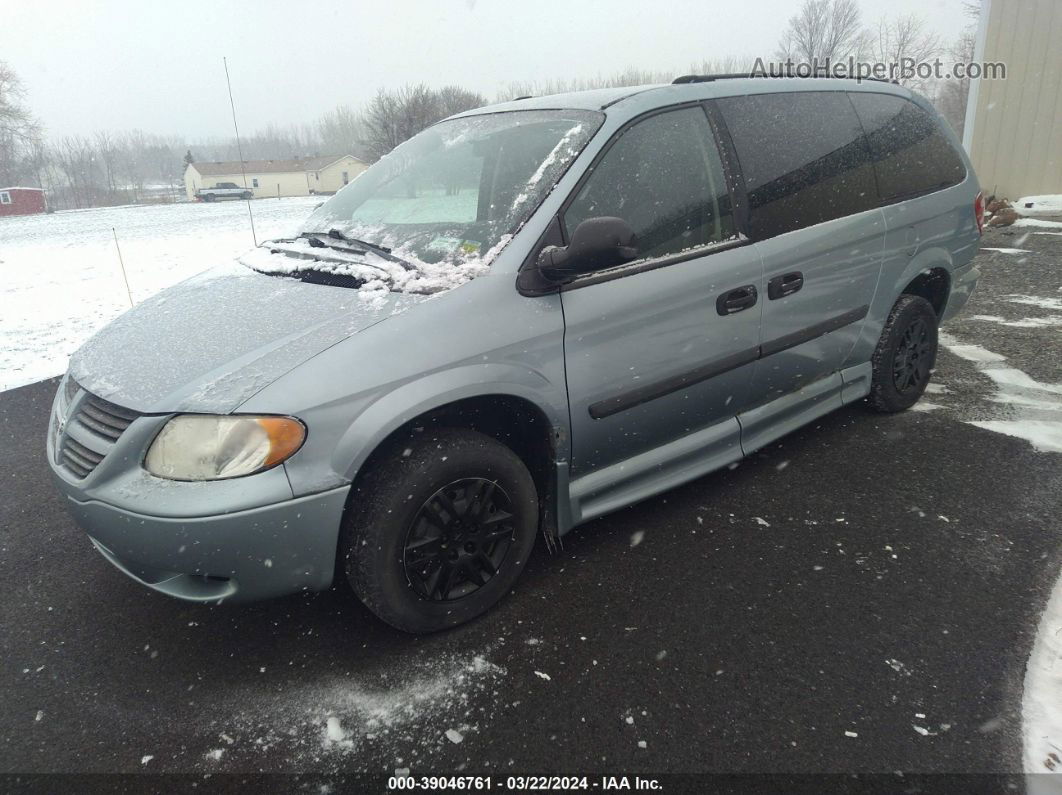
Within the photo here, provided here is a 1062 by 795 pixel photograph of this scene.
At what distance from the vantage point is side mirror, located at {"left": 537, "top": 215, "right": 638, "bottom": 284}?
2209 millimetres

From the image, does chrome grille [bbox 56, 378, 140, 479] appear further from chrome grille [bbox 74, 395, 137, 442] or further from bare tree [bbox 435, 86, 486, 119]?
bare tree [bbox 435, 86, 486, 119]

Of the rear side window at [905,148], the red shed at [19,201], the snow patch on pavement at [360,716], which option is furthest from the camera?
the red shed at [19,201]

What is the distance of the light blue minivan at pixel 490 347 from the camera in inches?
77.7

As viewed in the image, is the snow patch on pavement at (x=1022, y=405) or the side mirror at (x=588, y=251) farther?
the snow patch on pavement at (x=1022, y=405)

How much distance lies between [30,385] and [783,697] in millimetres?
5874

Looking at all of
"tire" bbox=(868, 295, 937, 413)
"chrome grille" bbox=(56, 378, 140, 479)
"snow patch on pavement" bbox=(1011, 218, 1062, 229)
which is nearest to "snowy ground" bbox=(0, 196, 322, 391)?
"chrome grille" bbox=(56, 378, 140, 479)

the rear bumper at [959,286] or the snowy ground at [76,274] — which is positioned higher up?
the rear bumper at [959,286]

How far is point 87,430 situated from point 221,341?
0.51 metres

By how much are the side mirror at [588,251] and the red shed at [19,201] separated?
2419 inches

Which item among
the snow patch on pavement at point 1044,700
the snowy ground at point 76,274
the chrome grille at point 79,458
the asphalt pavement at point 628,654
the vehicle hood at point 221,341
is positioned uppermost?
the vehicle hood at point 221,341

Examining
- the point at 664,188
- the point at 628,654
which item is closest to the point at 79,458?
the point at 628,654

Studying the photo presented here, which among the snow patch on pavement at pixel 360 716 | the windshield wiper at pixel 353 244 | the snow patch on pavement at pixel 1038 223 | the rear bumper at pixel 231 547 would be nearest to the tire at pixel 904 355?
the windshield wiper at pixel 353 244

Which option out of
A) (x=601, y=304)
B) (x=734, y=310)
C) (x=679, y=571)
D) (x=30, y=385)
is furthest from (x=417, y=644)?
(x=30, y=385)

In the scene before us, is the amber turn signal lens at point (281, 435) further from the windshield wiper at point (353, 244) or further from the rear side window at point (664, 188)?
the rear side window at point (664, 188)
